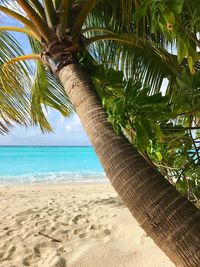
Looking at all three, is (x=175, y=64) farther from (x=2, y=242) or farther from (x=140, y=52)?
(x=2, y=242)

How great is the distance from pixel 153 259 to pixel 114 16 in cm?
214

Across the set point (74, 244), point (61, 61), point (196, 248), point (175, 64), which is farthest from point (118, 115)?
point (74, 244)

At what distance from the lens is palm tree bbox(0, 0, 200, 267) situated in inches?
34.4

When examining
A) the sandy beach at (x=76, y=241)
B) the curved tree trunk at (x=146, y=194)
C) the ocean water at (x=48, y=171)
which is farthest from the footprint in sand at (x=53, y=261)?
the ocean water at (x=48, y=171)

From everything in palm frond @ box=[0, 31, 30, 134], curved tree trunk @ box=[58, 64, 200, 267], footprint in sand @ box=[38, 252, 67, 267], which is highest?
palm frond @ box=[0, 31, 30, 134]

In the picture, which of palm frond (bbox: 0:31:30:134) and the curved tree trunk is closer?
the curved tree trunk

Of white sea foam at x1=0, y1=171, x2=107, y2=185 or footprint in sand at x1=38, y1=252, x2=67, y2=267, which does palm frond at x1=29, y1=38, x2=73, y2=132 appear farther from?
white sea foam at x1=0, y1=171, x2=107, y2=185

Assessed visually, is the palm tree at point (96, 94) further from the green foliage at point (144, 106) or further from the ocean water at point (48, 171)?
the ocean water at point (48, 171)

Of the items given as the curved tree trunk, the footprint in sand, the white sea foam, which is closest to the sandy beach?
the footprint in sand

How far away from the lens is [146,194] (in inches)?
37.1

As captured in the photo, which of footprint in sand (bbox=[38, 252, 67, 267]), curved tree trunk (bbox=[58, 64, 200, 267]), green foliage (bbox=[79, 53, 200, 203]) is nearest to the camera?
curved tree trunk (bbox=[58, 64, 200, 267])

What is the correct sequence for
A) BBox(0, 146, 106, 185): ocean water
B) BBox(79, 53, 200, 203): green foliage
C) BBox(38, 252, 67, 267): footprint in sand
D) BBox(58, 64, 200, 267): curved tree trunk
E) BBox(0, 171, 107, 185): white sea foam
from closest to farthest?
BBox(58, 64, 200, 267): curved tree trunk → BBox(79, 53, 200, 203): green foliage → BBox(38, 252, 67, 267): footprint in sand → BBox(0, 171, 107, 185): white sea foam → BBox(0, 146, 106, 185): ocean water

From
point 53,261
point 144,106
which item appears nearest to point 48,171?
point 53,261

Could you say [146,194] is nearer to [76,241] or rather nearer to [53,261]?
[53,261]
